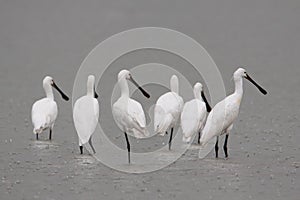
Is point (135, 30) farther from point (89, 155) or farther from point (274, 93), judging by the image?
point (89, 155)

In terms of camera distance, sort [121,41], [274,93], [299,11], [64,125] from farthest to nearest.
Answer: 1. [299,11]
2. [121,41]
3. [274,93]
4. [64,125]

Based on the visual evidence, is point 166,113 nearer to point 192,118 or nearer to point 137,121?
point 192,118

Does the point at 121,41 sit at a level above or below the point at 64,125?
above

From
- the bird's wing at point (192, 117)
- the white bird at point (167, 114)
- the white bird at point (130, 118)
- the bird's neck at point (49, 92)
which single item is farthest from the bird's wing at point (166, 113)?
the bird's neck at point (49, 92)

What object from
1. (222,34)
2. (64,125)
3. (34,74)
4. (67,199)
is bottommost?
(67,199)

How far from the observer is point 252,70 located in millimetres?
18969

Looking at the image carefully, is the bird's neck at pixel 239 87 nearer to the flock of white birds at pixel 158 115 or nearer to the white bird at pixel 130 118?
the flock of white birds at pixel 158 115

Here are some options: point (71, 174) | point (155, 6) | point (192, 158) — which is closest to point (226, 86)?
point (192, 158)

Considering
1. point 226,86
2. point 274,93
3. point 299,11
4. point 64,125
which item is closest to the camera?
point 64,125

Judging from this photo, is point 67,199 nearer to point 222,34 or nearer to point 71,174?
point 71,174

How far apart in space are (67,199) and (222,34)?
15.8 meters

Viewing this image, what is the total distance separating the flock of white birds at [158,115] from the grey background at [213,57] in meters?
0.33

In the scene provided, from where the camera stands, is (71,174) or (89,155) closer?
(71,174)

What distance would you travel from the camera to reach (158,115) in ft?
39.0
